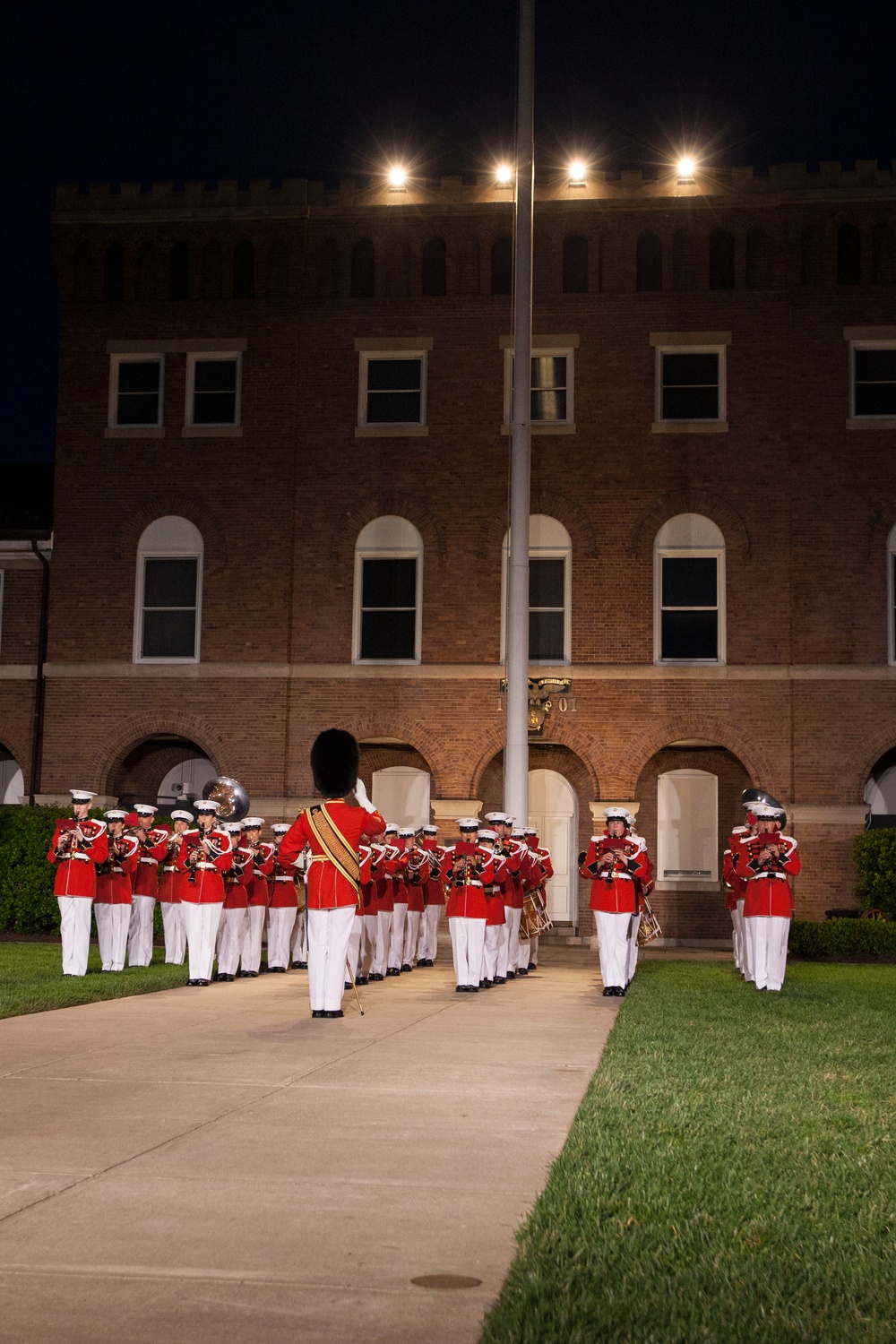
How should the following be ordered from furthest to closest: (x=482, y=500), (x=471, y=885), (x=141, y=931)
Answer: (x=482, y=500), (x=141, y=931), (x=471, y=885)

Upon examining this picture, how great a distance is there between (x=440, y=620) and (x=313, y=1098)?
2003 cm

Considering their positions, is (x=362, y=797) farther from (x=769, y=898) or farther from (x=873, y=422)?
(x=873, y=422)

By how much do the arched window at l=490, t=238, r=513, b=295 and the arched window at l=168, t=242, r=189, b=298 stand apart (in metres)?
5.76

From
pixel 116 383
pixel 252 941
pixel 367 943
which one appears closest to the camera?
pixel 367 943

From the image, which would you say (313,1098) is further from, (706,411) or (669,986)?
(706,411)

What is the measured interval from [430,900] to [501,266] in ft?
41.7

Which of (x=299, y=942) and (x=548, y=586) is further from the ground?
(x=548, y=586)

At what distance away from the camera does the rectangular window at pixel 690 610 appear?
27.8m

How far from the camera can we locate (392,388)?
29.0 m

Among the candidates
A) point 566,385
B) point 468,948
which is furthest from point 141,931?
point 566,385

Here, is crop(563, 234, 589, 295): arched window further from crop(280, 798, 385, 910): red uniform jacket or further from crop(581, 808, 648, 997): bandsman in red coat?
crop(280, 798, 385, 910): red uniform jacket

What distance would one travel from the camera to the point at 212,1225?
5.51 meters

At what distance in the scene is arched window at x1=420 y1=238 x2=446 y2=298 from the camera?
29047mm

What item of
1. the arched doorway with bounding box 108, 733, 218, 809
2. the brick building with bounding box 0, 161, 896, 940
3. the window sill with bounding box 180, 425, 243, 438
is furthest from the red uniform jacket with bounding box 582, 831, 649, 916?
the window sill with bounding box 180, 425, 243, 438
